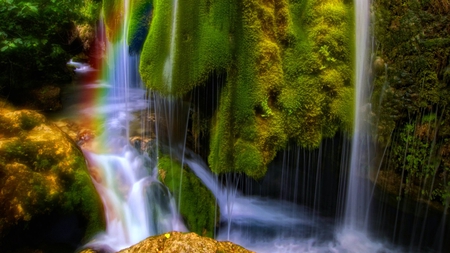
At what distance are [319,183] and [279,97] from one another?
1.70 meters

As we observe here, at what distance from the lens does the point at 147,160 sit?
5469mm

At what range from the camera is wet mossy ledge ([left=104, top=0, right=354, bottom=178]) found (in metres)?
4.28

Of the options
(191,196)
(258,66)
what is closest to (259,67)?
(258,66)

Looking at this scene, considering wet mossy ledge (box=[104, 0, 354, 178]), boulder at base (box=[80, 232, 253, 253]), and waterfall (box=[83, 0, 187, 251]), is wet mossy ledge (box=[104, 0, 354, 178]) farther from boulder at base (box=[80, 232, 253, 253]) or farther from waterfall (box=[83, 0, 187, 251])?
boulder at base (box=[80, 232, 253, 253])

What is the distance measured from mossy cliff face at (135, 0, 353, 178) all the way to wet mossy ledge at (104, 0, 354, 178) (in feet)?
0.04

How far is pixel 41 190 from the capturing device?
13.1 ft

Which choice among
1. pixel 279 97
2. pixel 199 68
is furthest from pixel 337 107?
pixel 199 68

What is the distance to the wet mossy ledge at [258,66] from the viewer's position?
4277 mm

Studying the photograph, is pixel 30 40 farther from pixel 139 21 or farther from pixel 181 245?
pixel 181 245

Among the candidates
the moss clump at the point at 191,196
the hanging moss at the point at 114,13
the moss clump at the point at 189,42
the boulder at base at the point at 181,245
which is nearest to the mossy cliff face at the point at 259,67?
the moss clump at the point at 189,42

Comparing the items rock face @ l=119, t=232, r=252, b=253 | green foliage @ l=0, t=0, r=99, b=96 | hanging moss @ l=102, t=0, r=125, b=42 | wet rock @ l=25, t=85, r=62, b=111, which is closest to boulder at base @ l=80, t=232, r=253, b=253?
rock face @ l=119, t=232, r=252, b=253

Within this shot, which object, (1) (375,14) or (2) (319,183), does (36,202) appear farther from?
(1) (375,14)

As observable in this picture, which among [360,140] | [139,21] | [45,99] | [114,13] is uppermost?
[114,13]

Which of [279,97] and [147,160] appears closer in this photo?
[279,97]
